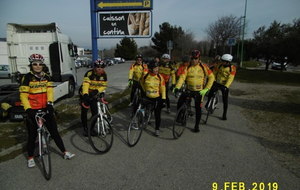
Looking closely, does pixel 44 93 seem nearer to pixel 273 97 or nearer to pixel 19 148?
pixel 19 148

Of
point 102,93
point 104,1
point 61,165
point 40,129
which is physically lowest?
point 61,165

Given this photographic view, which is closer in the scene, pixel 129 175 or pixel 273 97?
pixel 129 175

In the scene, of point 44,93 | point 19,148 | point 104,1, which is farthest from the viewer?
point 104,1

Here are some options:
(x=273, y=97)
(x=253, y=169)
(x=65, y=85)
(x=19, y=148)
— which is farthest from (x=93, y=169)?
(x=273, y=97)

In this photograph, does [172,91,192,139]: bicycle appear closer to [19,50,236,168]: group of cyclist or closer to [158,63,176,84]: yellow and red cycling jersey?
[19,50,236,168]: group of cyclist

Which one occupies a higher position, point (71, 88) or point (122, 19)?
point (122, 19)

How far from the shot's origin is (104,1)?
9.16m

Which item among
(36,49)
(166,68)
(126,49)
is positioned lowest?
(166,68)

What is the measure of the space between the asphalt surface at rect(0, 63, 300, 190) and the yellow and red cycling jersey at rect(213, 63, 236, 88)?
1.84 m

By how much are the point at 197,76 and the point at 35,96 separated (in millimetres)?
3703

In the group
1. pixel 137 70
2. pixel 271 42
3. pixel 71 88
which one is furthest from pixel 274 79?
pixel 71 88

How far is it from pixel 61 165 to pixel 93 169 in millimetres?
652

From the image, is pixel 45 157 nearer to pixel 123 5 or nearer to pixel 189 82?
pixel 189 82

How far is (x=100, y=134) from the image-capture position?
4.60 metres
